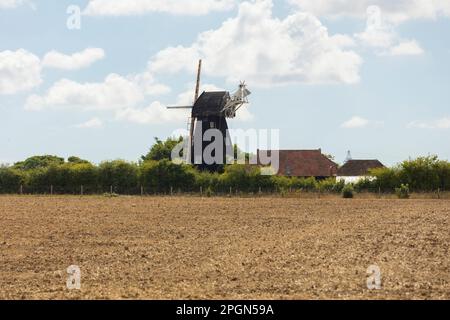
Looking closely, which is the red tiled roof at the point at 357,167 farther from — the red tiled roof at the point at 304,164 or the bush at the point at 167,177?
the bush at the point at 167,177

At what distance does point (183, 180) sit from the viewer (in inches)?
2665

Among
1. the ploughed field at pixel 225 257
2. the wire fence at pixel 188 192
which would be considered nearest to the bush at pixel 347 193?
the wire fence at pixel 188 192

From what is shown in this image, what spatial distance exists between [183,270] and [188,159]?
59369mm

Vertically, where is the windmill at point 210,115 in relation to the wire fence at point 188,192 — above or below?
above

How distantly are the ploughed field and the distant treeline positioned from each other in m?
32.4

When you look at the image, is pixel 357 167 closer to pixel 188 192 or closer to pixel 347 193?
pixel 188 192

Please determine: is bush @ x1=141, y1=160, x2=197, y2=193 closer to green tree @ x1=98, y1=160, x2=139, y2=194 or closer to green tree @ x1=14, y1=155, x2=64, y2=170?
green tree @ x1=98, y1=160, x2=139, y2=194

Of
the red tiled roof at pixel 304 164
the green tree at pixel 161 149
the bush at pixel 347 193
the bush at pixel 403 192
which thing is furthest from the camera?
the green tree at pixel 161 149

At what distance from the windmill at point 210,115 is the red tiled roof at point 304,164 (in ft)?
32.9

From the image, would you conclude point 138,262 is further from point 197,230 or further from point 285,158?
point 285,158

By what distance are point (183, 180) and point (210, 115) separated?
9235mm

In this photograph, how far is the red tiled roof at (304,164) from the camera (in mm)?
83188

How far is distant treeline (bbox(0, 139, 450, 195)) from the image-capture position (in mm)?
64062
